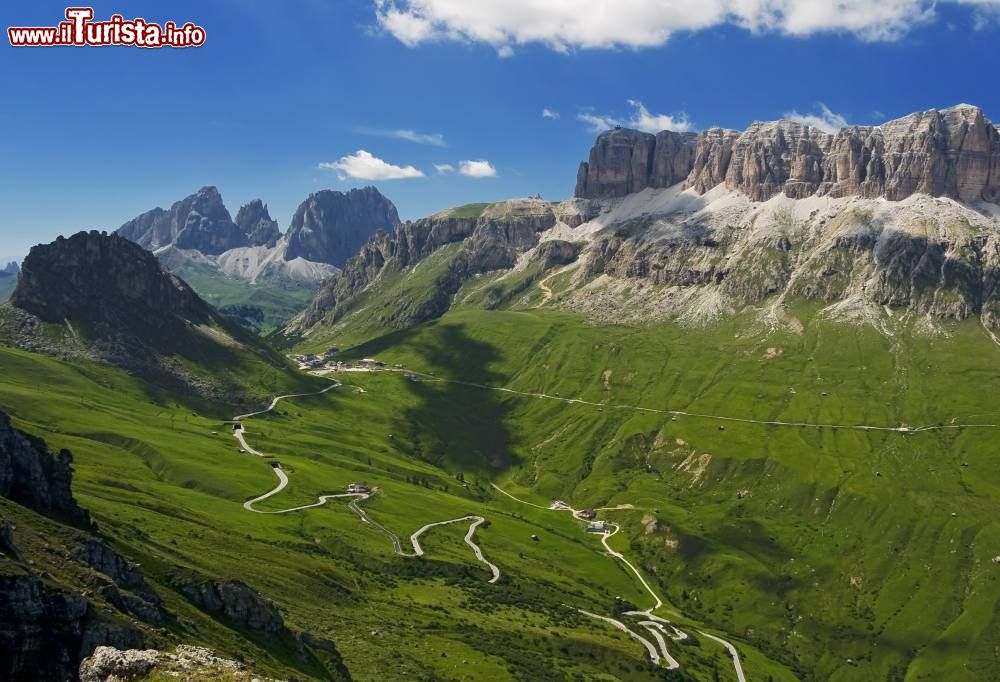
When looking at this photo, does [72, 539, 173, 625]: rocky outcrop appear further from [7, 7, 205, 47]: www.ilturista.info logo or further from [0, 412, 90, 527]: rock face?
[7, 7, 205, 47]: www.ilturista.info logo

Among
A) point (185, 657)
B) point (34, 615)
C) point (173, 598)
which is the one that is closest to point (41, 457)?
point (173, 598)

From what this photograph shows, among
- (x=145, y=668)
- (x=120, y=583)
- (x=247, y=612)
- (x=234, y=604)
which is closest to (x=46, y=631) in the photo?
(x=145, y=668)

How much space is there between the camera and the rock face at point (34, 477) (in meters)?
111

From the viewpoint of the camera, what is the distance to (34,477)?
378ft

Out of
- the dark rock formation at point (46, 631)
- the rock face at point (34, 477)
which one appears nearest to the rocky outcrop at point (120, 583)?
the dark rock formation at point (46, 631)

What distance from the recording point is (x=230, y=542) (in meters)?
189

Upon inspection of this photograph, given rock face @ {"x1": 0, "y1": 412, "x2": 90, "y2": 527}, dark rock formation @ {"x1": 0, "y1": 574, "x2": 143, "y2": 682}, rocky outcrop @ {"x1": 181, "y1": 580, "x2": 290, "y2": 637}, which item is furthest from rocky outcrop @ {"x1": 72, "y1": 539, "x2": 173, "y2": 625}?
rock face @ {"x1": 0, "y1": 412, "x2": 90, "y2": 527}

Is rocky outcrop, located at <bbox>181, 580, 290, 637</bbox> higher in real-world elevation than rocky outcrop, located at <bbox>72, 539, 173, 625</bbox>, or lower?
lower

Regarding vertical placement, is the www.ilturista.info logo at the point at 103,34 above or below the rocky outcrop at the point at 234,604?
above

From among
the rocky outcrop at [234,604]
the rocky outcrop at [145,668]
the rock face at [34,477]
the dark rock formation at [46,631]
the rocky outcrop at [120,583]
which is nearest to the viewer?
the rocky outcrop at [145,668]

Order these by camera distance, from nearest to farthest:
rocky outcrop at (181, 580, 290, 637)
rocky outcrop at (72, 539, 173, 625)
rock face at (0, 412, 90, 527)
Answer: rocky outcrop at (72, 539, 173, 625) → rock face at (0, 412, 90, 527) → rocky outcrop at (181, 580, 290, 637)

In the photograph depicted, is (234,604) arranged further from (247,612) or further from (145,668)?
(145,668)

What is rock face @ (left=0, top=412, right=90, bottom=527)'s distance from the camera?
365 feet

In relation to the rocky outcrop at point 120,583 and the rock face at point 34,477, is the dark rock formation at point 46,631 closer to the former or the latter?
the rocky outcrop at point 120,583
